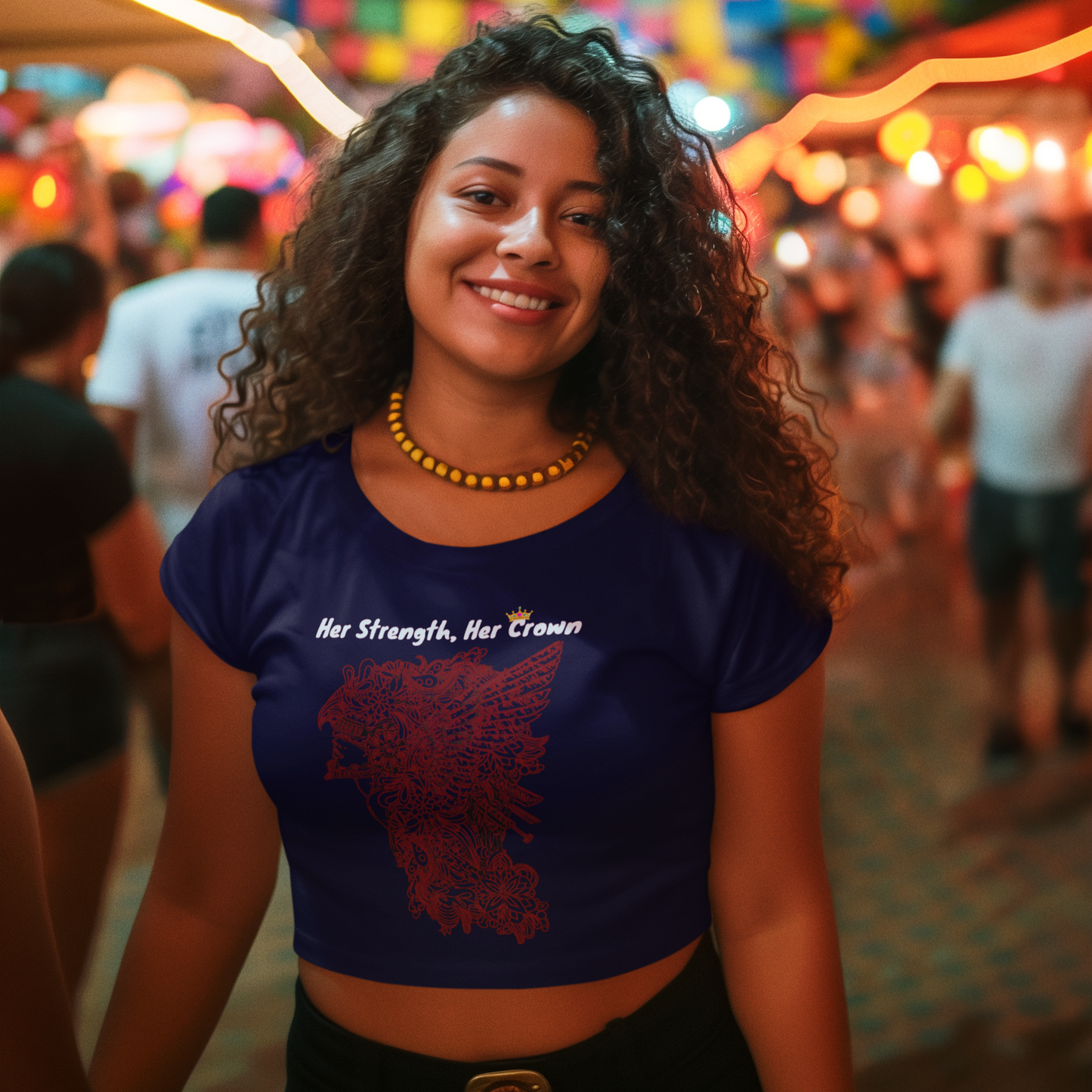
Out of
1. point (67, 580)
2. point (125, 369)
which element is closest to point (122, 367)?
point (125, 369)

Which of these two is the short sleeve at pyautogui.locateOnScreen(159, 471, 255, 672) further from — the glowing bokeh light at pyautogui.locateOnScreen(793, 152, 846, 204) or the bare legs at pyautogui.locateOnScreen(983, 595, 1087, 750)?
the glowing bokeh light at pyautogui.locateOnScreen(793, 152, 846, 204)

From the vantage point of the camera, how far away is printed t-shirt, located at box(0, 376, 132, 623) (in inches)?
55.7

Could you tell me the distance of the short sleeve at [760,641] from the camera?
3.03ft

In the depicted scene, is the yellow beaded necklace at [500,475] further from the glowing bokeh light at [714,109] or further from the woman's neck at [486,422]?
the glowing bokeh light at [714,109]

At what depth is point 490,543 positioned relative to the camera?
3.11 feet

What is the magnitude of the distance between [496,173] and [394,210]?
14 centimetres

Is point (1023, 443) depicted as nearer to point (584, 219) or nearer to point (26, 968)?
point (584, 219)

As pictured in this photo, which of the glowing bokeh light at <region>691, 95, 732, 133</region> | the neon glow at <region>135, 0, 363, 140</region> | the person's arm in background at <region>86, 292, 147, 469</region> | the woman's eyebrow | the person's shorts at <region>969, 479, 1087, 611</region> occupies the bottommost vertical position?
the person's shorts at <region>969, 479, 1087, 611</region>

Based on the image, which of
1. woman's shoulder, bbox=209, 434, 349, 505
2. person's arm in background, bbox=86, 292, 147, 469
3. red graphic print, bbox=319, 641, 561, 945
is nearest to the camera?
red graphic print, bbox=319, 641, 561, 945

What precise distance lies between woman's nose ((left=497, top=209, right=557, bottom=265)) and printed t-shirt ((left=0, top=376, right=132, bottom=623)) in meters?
0.77

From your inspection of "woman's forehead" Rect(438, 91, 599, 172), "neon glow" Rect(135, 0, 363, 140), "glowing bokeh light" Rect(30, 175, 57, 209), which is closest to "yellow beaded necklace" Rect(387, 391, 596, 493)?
"woman's forehead" Rect(438, 91, 599, 172)

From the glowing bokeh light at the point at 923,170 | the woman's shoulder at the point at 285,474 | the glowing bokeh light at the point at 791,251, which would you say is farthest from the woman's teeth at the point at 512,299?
the glowing bokeh light at the point at 923,170

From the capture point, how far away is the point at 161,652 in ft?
6.00

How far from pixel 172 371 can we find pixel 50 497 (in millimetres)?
1179
